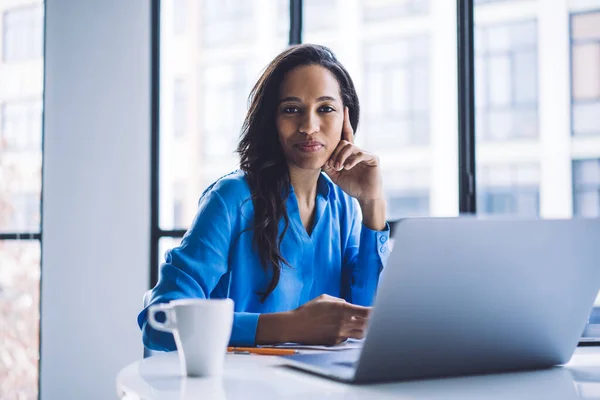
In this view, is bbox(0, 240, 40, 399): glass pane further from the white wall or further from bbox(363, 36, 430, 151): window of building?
bbox(363, 36, 430, 151): window of building

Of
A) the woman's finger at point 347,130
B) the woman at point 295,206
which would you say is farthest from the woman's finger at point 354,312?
the woman's finger at point 347,130

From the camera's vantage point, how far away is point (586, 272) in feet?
2.76

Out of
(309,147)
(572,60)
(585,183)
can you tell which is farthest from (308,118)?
(585,183)

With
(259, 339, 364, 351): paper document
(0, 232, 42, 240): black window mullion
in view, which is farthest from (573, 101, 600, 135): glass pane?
(259, 339, 364, 351): paper document

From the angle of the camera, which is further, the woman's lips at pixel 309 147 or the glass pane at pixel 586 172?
the glass pane at pixel 586 172

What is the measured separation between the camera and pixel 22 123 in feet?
11.0

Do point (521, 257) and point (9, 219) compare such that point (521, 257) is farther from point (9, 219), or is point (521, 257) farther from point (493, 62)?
point (493, 62)

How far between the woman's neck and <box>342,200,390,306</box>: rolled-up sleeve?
148 mm

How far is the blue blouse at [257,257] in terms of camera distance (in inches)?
48.8

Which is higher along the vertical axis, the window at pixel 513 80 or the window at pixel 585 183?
Answer: the window at pixel 513 80

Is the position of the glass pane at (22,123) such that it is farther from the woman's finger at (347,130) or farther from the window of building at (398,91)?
the window of building at (398,91)

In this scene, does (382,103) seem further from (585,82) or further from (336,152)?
(336,152)

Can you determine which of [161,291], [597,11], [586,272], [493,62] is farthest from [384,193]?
[493,62]

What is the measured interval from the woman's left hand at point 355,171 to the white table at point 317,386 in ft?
2.55
